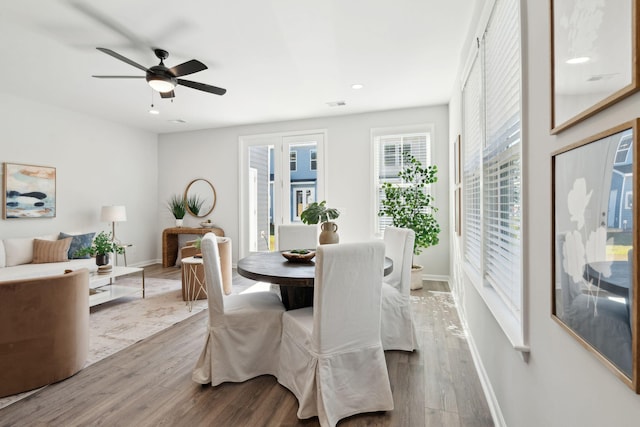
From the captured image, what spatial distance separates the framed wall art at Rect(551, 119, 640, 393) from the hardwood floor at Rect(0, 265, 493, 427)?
1.24m

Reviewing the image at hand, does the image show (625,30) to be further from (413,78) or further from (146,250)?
(146,250)

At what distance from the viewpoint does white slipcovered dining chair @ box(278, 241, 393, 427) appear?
1670 mm

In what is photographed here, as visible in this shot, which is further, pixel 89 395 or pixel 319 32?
pixel 319 32

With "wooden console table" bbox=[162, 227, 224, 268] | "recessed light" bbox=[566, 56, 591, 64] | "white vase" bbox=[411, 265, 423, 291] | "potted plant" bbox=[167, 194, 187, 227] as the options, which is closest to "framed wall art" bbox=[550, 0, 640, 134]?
"recessed light" bbox=[566, 56, 591, 64]

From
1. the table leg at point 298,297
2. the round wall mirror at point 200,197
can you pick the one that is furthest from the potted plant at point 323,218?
the round wall mirror at point 200,197

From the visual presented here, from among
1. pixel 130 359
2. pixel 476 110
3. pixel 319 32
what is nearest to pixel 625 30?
pixel 476 110

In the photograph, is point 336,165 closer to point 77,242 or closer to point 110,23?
point 110,23

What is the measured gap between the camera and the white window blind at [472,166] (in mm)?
2412

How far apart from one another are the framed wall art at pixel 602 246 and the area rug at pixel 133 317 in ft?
9.45

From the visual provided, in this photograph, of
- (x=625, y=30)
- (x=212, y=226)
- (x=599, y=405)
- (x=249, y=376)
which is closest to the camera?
(x=625, y=30)

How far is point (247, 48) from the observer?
3029 mm

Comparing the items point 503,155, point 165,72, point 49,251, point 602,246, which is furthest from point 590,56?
point 49,251

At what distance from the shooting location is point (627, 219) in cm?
62

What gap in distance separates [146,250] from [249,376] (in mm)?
5161
